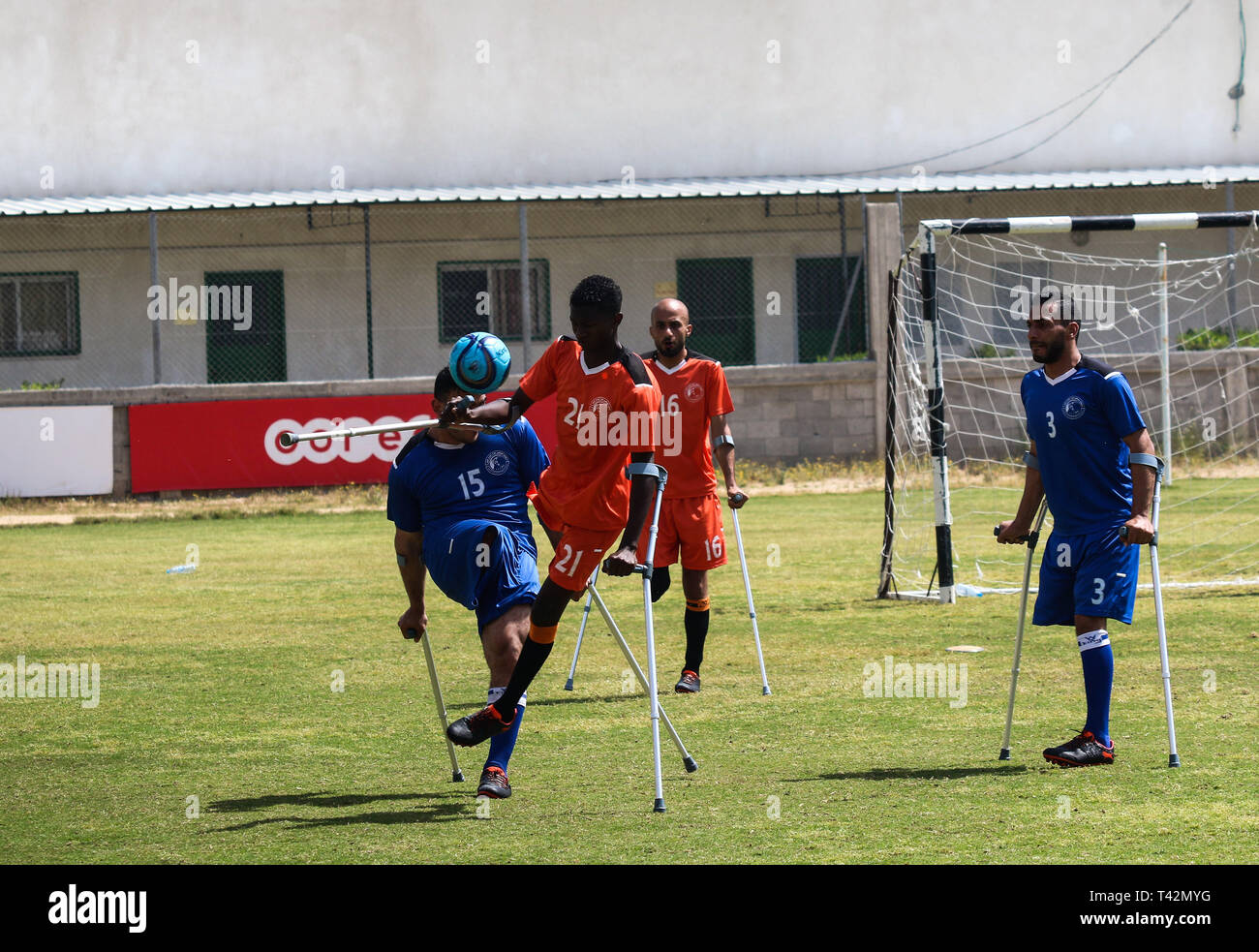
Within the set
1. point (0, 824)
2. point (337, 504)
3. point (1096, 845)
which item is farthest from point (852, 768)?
point (337, 504)

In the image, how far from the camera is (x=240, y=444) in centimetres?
2439

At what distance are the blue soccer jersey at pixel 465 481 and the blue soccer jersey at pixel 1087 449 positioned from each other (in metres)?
2.35

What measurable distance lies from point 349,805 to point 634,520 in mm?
1712

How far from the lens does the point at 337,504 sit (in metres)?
23.6

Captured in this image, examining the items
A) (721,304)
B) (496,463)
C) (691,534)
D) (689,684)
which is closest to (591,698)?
→ (689,684)

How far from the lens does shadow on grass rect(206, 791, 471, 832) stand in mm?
6236

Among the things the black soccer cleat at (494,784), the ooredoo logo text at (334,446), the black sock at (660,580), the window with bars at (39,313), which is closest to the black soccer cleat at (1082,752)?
the black soccer cleat at (494,784)

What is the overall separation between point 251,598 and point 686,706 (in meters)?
6.43

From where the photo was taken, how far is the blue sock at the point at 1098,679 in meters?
7.03

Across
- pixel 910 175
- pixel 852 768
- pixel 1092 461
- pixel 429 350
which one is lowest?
pixel 852 768

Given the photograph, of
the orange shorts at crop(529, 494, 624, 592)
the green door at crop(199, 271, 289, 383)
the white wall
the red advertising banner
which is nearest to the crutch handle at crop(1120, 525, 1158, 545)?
the orange shorts at crop(529, 494, 624, 592)

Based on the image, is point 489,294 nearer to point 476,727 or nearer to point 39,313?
point 39,313

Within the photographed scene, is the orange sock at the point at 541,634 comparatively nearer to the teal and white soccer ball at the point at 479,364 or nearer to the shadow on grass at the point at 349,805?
the shadow on grass at the point at 349,805

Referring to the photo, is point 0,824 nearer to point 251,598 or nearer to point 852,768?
point 852,768
